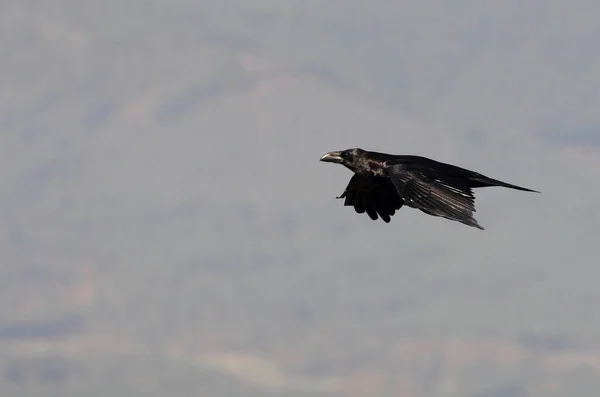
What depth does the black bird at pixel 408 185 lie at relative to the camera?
29.8 meters

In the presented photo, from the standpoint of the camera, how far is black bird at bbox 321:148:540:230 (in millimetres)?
29844

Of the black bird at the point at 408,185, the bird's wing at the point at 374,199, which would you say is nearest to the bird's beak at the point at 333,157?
the black bird at the point at 408,185

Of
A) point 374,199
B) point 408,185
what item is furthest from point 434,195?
point 374,199

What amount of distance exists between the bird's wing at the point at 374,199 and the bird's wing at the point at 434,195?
580cm

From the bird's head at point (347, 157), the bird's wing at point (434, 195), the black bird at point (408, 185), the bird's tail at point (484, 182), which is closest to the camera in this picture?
the bird's wing at point (434, 195)

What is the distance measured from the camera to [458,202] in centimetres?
2989

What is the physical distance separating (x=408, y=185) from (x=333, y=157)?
636 centimetres

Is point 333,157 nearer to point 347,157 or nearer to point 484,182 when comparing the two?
point 347,157

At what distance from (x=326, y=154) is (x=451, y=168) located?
562cm

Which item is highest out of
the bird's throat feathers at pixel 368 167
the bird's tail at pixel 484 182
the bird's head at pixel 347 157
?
the bird's head at pixel 347 157

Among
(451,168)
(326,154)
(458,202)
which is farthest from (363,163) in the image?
(458,202)

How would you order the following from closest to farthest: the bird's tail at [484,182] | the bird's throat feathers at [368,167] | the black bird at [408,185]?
the black bird at [408,185] → the bird's tail at [484,182] → the bird's throat feathers at [368,167]

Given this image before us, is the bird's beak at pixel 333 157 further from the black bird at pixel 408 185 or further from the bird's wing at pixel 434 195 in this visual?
the bird's wing at pixel 434 195

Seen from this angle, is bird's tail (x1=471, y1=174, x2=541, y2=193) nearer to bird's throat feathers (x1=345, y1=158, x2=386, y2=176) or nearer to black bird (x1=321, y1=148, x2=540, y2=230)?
black bird (x1=321, y1=148, x2=540, y2=230)
